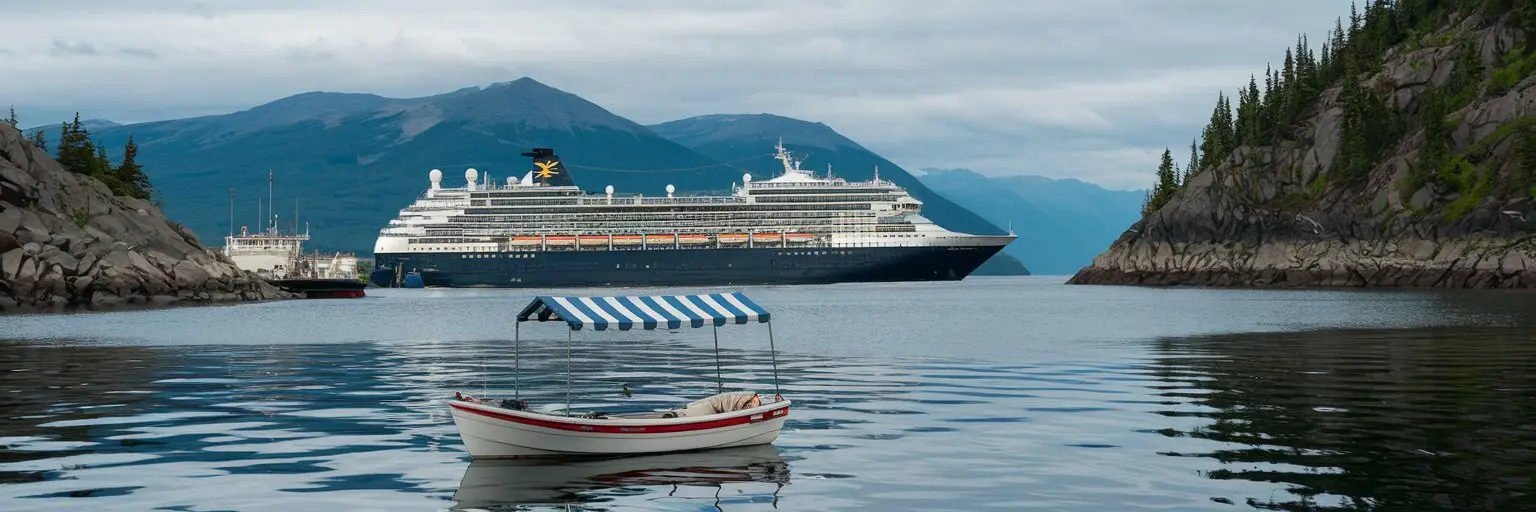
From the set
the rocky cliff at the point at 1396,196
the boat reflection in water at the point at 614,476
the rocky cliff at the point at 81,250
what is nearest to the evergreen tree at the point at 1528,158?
the rocky cliff at the point at 1396,196

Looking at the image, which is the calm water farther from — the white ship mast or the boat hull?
the white ship mast

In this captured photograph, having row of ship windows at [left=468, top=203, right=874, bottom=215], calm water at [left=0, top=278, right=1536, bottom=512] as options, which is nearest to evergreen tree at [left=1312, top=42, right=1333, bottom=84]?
row of ship windows at [left=468, top=203, right=874, bottom=215]

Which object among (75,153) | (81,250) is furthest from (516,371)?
(75,153)

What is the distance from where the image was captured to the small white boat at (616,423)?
25016mm

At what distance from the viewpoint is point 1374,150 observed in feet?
489

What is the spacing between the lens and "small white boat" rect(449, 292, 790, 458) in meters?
25.0

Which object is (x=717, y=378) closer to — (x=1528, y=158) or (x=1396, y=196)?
(x=1528, y=158)

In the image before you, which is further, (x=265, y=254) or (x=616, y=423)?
(x=265, y=254)

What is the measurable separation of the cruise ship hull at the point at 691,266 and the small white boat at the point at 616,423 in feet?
487

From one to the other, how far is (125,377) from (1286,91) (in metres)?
159

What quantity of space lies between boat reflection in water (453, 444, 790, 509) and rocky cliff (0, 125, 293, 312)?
81904mm

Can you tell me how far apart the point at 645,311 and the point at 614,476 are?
534 cm

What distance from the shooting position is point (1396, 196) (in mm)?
136000

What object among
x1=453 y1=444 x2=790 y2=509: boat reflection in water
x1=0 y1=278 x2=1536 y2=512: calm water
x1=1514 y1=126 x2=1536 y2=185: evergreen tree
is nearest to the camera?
x1=0 y1=278 x2=1536 y2=512: calm water
